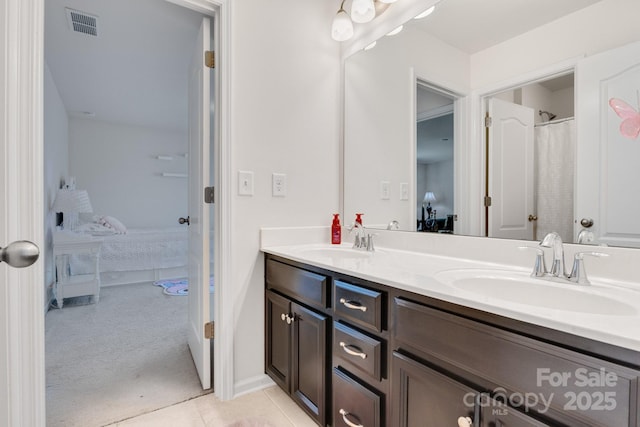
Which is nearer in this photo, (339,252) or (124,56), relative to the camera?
(339,252)

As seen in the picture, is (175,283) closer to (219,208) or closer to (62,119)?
(62,119)

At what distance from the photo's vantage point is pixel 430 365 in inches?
34.7

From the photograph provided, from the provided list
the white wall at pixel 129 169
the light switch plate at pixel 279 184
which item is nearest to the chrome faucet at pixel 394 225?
the light switch plate at pixel 279 184

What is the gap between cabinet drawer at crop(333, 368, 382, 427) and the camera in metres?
1.04

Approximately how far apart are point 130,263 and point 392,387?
4023 mm

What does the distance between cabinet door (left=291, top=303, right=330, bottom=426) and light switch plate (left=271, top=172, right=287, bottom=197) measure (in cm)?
63

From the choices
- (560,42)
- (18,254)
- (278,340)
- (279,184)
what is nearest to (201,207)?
(279,184)

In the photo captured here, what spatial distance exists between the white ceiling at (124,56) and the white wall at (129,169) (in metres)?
0.56

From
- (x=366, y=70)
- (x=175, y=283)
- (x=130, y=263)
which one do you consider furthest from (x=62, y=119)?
(x=366, y=70)

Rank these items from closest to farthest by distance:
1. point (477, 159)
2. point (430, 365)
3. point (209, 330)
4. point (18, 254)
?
point (18, 254) < point (430, 365) < point (477, 159) < point (209, 330)

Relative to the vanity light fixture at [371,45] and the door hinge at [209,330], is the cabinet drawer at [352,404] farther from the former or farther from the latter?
→ the vanity light fixture at [371,45]

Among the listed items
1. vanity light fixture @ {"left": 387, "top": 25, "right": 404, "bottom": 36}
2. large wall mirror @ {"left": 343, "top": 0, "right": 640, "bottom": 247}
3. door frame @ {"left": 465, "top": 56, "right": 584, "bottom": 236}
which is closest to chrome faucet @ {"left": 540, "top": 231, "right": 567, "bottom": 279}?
large wall mirror @ {"left": 343, "top": 0, "right": 640, "bottom": 247}

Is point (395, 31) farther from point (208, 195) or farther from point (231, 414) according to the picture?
point (231, 414)

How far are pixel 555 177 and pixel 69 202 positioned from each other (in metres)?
4.19
